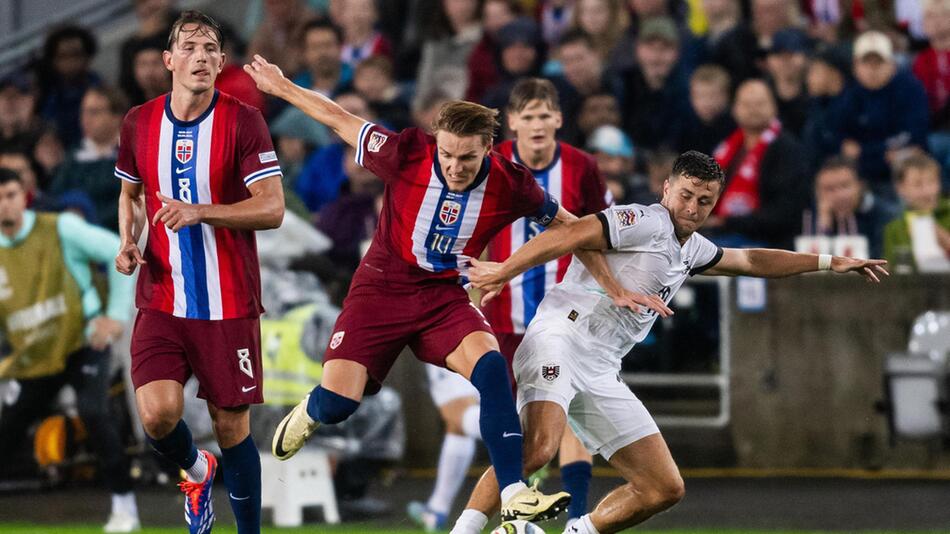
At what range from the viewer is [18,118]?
15328 mm

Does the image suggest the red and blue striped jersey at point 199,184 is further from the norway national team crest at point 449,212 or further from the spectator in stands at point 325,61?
the spectator in stands at point 325,61

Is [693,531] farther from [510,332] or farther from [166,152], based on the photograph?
[166,152]

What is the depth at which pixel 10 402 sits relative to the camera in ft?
37.1

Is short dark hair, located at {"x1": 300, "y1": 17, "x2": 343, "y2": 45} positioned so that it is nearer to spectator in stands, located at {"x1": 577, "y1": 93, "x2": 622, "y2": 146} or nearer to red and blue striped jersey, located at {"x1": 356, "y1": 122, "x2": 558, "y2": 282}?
spectator in stands, located at {"x1": 577, "y1": 93, "x2": 622, "y2": 146}

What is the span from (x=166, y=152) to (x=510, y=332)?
2239 mm

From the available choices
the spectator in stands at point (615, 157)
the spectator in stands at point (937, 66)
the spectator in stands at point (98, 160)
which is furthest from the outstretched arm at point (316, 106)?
the spectator in stands at point (937, 66)

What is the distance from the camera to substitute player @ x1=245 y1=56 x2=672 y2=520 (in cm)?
772

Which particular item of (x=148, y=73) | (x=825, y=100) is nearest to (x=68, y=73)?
(x=148, y=73)

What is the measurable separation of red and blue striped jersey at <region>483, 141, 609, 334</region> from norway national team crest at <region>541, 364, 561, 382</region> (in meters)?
1.22

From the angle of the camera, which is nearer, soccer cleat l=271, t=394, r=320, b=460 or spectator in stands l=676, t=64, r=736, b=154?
soccer cleat l=271, t=394, r=320, b=460

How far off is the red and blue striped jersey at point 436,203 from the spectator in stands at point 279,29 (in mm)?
8163

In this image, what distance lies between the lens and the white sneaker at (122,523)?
10195mm

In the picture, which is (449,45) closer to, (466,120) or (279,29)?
(279,29)

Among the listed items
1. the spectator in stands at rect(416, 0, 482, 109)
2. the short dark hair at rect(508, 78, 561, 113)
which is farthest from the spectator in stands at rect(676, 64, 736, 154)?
the short dark hair at rect(508, 78, 561, 113)
